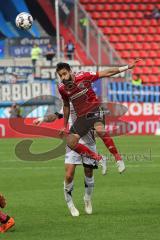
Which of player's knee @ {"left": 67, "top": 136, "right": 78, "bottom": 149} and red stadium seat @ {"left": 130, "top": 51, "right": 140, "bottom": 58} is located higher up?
player's knee @ {"left": 67, "top": 136, "right": 78, "bottom": 149}

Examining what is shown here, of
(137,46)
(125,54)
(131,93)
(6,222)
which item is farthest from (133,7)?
(6,222)

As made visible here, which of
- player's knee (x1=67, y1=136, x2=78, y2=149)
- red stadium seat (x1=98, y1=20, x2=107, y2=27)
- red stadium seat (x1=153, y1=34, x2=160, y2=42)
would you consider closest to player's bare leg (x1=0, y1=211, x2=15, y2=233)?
player's knee (x1=67, y1=136, x2=78, y2=149)

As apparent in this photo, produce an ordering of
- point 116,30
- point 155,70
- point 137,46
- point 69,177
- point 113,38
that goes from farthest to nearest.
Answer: point 116,30, point 137,46, point 113,38, point 155,70, point 69,177

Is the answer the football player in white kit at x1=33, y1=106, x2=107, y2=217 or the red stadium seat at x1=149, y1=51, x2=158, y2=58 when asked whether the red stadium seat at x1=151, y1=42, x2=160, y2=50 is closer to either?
the red stadium seat at x1=149, y1=51, x2=158, y2=58

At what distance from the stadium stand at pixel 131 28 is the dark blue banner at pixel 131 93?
660cm

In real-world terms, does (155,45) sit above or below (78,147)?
below

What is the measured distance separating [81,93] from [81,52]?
80.3 feet

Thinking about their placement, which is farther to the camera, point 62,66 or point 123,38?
point 123,38

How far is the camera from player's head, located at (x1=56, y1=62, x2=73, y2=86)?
1023 cm

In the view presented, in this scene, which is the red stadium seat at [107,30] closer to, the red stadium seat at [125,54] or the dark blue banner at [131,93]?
the red stadium seat at [125,54]

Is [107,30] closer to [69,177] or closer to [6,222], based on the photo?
[69,177]

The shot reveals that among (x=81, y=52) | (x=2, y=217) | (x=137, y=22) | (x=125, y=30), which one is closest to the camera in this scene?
(x=2, y=217)

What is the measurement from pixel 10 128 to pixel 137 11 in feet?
43.8

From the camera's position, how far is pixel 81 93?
10641mm
